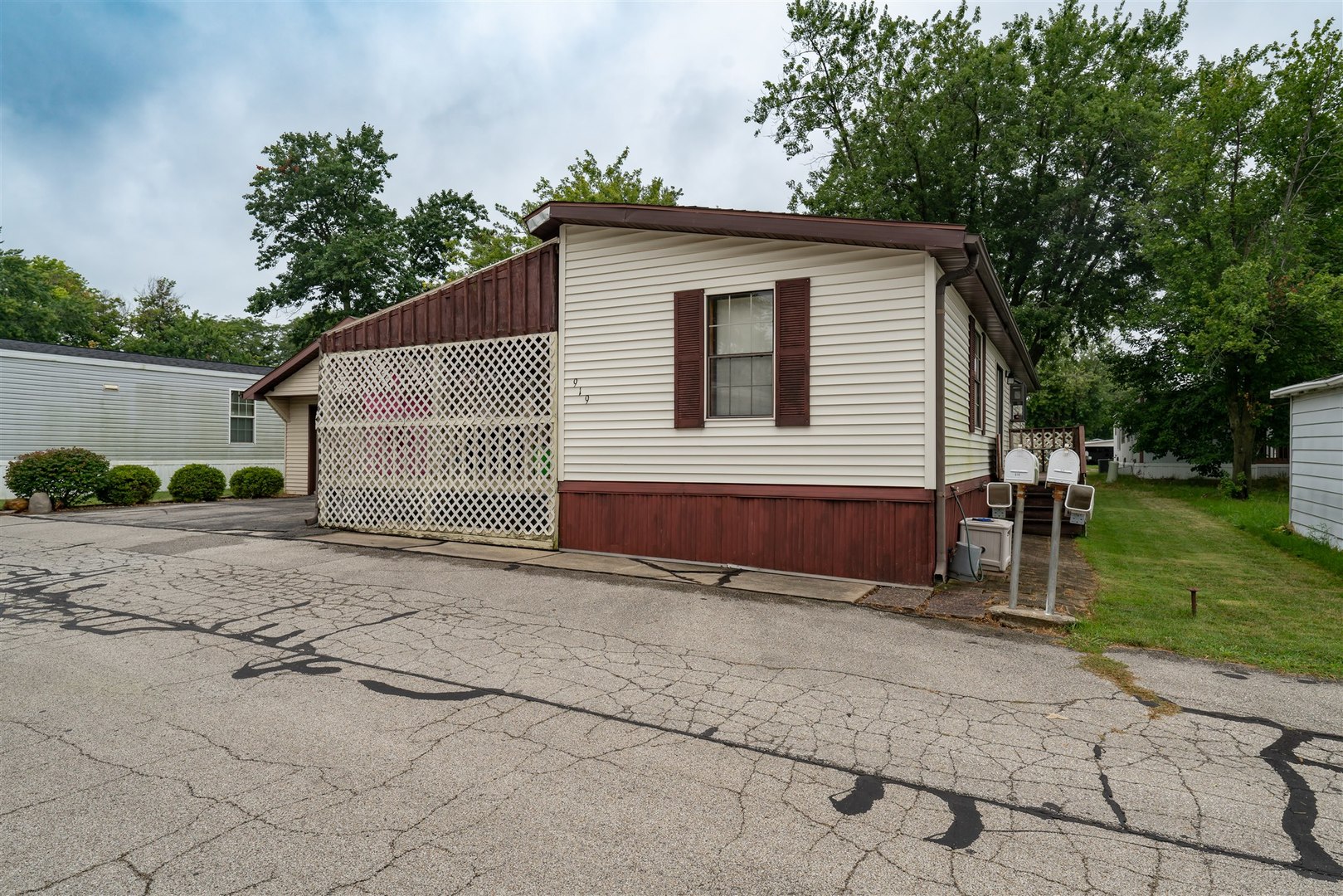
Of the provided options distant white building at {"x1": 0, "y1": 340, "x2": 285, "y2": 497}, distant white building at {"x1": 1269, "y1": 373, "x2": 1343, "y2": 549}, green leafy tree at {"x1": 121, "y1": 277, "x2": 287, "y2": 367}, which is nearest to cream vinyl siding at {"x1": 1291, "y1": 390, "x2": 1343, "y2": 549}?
distant white building at {"x1": 1269, "y1": 373, "x2": 1343, "y2": 549}

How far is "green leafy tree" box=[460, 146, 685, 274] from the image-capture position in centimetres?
2433

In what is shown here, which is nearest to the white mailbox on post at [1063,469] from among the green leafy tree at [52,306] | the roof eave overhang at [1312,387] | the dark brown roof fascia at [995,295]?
the dark brown roof fascia at [995,295]

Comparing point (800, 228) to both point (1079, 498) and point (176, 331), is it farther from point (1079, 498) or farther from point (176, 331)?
point (176, 331)

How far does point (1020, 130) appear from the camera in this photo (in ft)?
66.2

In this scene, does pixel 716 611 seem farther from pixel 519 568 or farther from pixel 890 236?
pixel 890 236

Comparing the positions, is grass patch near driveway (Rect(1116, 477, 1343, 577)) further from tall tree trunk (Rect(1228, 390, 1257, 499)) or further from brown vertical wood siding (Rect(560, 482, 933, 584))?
brown vertical wood siding (Rect(560, 482, 933, 584))

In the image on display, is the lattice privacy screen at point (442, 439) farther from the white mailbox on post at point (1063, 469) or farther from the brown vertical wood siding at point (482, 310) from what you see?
the white mailbox on post at point (1063, 469)

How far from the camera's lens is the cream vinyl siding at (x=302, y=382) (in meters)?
16.1

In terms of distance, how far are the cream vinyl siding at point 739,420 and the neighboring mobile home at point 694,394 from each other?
2 centimetres

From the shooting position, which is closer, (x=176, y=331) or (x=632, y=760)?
(x=632, y=760)

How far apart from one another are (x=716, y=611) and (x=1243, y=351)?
20.9 metres

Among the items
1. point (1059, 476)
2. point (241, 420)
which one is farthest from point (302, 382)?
point (1059, 476)

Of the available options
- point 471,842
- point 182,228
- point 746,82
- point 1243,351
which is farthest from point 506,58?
point 182,228

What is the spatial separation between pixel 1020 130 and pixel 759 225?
17.5m
